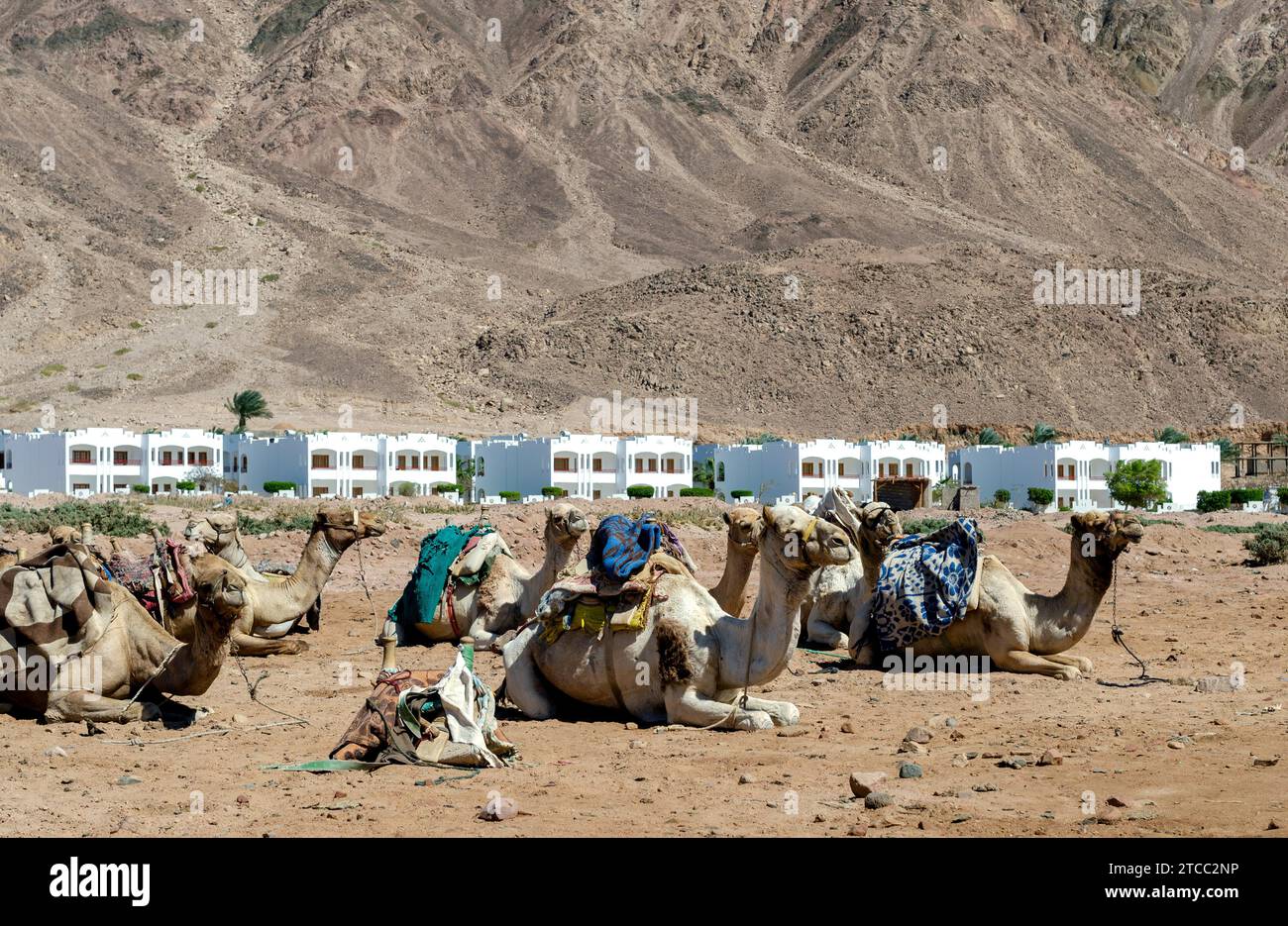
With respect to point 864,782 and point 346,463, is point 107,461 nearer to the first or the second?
point 346,463

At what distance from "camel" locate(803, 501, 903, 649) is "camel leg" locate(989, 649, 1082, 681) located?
5.15 feet

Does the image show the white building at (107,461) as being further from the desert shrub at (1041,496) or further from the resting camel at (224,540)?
the resting camel at (224,540)

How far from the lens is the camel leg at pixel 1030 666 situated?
12242 millimetres

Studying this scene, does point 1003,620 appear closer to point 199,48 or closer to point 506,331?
point 506,331

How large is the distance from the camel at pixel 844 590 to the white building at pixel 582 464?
48.5 m

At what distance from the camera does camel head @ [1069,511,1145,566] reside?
1216 centimetres

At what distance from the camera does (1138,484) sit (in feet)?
194

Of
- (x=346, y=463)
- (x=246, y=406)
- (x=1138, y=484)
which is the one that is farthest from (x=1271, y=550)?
(x=246, y=406)

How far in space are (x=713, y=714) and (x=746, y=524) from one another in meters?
1.17

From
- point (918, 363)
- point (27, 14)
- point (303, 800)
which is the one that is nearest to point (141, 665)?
point (303, 800)

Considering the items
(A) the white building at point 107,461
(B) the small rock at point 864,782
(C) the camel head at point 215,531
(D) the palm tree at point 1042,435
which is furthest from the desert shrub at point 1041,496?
(B) the small rock at point 864,782

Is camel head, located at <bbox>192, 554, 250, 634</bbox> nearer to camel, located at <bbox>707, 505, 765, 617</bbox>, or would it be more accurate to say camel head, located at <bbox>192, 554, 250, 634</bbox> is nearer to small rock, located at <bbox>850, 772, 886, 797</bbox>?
camel, located at <bbox>707, 505, 765, 617</bbox>

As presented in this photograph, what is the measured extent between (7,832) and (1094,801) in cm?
487

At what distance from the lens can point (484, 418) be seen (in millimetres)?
87812
